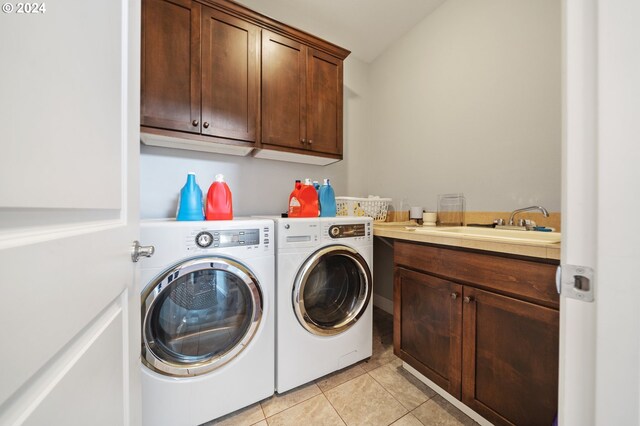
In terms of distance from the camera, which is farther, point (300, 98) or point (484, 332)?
point (300, 98)

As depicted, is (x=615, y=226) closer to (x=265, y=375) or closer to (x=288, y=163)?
(x=265, y=375)

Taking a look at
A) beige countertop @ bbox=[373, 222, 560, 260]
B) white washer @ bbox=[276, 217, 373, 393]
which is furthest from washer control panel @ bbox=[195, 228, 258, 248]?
beige countertop @ bbox=[373, 222, 560, 260]

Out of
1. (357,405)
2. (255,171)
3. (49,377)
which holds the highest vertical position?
(255,171)

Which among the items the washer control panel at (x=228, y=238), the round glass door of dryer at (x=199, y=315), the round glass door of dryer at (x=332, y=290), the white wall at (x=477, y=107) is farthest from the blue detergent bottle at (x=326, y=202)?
the white wall at (x=477, y=107)

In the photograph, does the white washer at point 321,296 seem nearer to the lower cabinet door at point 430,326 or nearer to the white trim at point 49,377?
the lower cabinet door at point 430,326

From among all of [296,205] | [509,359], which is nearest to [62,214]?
[296,205]

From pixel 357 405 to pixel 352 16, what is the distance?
2.81 meters

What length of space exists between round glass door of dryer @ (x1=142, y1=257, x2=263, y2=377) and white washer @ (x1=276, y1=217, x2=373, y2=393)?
0.60ft

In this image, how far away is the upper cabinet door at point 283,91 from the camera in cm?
157

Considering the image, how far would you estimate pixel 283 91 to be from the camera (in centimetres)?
163

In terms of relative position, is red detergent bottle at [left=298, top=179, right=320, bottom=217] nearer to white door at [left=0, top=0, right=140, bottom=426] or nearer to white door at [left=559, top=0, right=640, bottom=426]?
white door at [left=0, top=0, right=140, bottom=426]

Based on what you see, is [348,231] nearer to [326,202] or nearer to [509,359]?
[326,202]

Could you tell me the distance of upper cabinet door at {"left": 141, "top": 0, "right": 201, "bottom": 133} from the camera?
1.23 m

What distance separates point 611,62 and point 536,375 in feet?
3.45
